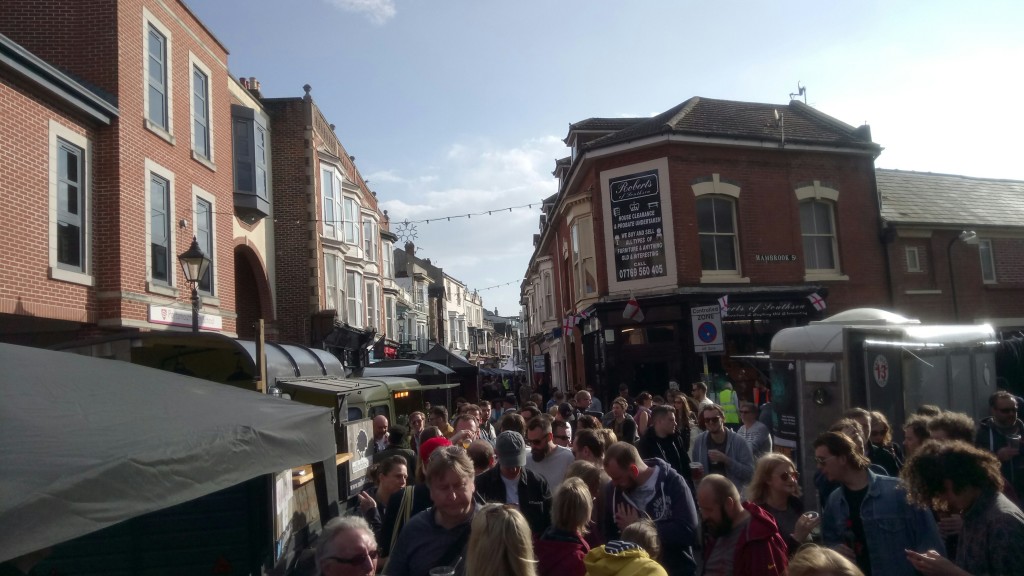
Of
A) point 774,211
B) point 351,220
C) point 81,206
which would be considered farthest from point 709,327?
point 351,220

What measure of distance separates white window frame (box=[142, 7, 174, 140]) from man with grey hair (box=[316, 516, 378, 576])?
13352 millimetres

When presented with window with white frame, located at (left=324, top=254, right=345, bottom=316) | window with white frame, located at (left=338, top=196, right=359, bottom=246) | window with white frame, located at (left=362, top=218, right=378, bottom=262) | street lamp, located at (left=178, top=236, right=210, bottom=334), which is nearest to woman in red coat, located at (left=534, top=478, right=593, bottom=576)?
street lamp, located at (left=178, top=236, right=210, bottom=334)

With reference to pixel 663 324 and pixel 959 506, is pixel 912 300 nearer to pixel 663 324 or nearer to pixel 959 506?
pixel 663 324

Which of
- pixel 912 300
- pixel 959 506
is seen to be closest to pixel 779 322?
pixel 912 300

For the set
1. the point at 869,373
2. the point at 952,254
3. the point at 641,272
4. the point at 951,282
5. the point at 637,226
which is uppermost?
the point at 637,226

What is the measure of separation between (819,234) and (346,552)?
20721 mm

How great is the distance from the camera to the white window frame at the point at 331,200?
26500 mm

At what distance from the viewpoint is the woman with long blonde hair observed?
3.50 m

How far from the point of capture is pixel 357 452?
986 cm

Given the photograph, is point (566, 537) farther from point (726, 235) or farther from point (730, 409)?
point (726, 235)

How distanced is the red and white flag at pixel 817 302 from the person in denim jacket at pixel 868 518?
665 inches

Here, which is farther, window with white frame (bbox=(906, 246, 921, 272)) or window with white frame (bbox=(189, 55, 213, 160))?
window with white frame (bbox=(906, 246, 921, 272))

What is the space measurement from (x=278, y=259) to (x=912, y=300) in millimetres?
18992

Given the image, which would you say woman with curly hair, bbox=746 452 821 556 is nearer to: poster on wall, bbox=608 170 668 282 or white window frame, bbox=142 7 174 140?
white window frame, bbox=142 7 174 140
